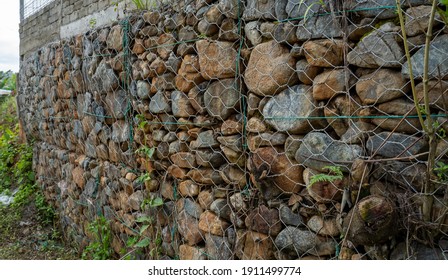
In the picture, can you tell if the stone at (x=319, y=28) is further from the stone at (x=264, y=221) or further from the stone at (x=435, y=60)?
the stone at (x=264, y=221)

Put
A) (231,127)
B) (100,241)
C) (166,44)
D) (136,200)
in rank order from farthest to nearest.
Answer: (100,241), (136,200), (166,44), (231,127)

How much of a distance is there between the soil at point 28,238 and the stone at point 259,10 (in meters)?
3.14

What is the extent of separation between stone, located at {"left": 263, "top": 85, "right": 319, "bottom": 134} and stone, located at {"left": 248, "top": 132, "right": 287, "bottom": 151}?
42 mm

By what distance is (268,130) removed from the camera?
2.06 metres

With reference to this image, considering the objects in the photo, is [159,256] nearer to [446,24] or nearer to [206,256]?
[206,256]

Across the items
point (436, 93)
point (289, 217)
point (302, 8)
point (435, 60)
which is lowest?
point (289, 217)

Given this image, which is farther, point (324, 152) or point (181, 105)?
point (181, 105)

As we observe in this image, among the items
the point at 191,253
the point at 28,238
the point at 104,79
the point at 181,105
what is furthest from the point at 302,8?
the point at 28,238

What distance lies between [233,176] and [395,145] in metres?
0.92

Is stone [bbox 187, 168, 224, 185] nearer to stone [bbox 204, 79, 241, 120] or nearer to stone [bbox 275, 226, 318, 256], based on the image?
stone [bbox 204, 79, 241, 120]

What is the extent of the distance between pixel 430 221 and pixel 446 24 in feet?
2.40

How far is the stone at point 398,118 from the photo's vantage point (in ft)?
5.28

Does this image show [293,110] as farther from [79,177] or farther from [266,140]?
[79,177]

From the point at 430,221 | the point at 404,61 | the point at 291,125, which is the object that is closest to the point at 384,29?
the point at 404,61
